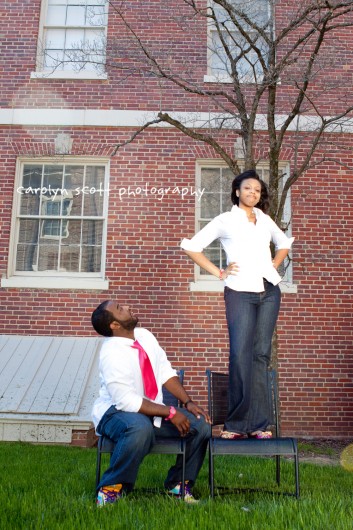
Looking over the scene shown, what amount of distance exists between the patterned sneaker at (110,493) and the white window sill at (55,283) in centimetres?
503

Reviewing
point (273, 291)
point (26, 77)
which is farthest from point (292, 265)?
point (26, 77)

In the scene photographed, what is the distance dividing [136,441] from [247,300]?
1198 mm

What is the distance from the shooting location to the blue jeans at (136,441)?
3229 millimetres

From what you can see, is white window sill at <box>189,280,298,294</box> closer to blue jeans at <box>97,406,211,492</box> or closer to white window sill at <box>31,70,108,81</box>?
white window sill at <box>31,70,108,81</box>

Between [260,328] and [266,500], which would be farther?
[260,328]

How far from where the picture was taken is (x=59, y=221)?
8.57 m

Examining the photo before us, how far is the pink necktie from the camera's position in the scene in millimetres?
3592

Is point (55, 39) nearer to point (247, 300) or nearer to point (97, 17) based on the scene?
point (97, 17)

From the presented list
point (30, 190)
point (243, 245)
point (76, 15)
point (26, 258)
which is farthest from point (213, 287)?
point (76, 15)

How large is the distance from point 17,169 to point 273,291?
5.87m

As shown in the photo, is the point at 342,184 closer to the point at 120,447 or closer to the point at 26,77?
the point at 26,77

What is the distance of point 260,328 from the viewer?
382cm

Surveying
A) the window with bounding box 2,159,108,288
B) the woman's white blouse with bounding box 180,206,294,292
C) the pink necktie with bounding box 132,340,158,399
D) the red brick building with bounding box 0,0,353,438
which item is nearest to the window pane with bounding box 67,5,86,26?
the red brick building with bounding box 0,0,353,438

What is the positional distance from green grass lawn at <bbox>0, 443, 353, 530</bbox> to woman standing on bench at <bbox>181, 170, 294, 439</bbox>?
54 centimetres
